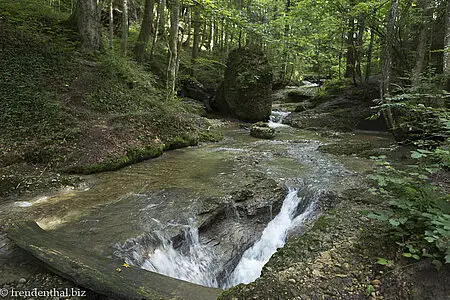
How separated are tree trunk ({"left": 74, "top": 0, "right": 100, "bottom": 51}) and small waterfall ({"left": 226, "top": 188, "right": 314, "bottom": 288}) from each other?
396 inches

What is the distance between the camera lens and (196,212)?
492cm

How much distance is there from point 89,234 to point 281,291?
289 centimetres

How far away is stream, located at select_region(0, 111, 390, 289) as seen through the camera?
410cm

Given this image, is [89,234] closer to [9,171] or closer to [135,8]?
[9,171]

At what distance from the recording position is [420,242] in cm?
284

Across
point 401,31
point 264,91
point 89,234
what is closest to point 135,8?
point 264,91

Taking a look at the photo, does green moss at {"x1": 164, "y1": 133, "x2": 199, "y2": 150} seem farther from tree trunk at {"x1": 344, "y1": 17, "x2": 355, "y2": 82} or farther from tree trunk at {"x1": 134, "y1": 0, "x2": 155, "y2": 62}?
tree trunk at {"x1": 344, "y1": 17, "x2": 355, "y2": 82}

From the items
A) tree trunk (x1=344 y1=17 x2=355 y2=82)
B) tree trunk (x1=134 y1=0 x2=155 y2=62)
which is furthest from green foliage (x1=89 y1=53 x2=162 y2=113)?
tree trunk (x1=344 y1=17 x2=355 y2=82)

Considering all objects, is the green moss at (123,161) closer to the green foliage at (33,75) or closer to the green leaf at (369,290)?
the green foliage at (33,75)

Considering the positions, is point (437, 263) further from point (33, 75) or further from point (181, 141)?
point (33, 75)

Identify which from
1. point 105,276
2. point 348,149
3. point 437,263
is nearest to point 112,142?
point 105,276

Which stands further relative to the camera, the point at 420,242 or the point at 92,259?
the point at 92,259

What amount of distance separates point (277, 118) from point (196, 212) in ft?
43.2

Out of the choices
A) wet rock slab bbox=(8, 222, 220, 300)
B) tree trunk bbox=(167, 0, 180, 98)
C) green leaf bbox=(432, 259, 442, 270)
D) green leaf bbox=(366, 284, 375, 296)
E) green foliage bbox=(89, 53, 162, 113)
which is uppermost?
tree trunk bbox=(167, 0, 180, 98)
